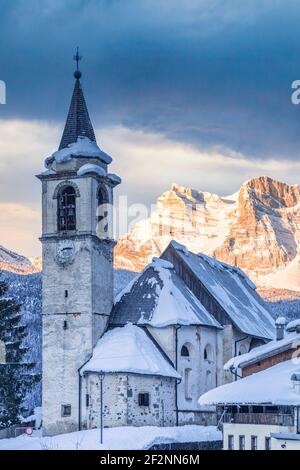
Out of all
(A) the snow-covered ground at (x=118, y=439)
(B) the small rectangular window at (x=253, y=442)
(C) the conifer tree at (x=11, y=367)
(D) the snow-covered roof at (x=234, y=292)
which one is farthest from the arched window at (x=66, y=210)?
(B) the small rectangular window at (x=253, y=442)

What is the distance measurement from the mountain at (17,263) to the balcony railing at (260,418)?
169 feet

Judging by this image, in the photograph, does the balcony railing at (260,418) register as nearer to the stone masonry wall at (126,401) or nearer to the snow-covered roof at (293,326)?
the snow-covered roof at (293,326)

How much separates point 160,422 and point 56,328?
6.93 meters

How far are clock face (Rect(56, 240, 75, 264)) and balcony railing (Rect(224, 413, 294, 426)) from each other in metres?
15.2

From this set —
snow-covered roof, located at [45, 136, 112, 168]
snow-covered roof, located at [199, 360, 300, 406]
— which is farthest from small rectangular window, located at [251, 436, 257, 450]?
snow-covered roof, located at [45, 136, 112, 168]

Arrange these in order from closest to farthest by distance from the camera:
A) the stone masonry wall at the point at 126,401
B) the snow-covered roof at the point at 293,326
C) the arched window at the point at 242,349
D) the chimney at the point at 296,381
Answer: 1. the chimney at the point at 296,381
2. the snow-covered roof at the point at 293,326
3. the stone masonry wall at the point at 126,401
4. the arched window at the point at 242,349

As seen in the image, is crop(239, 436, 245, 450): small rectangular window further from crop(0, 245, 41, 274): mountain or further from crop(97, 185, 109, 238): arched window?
crop(0, 245, 41, 274): mountain

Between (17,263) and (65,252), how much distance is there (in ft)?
182

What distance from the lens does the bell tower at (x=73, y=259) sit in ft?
184

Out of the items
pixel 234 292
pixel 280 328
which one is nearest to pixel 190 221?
pixel 234 292

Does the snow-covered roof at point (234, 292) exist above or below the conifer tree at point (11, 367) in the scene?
above

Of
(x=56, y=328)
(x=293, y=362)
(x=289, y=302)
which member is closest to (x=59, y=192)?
(x=56, y=328)

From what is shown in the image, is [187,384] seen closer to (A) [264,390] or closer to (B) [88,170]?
(B) [88,170]

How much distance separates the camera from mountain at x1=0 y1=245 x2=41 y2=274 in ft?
325
